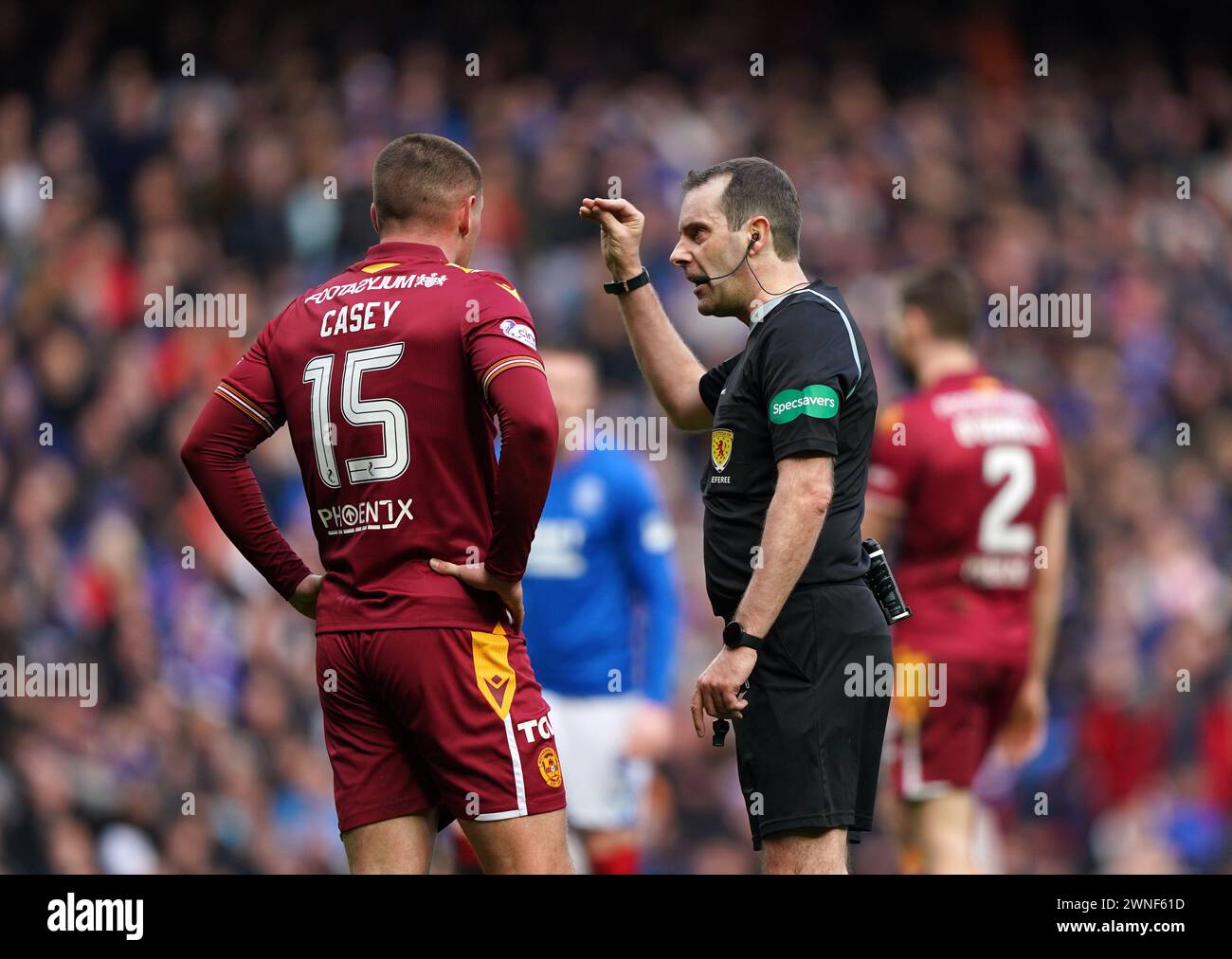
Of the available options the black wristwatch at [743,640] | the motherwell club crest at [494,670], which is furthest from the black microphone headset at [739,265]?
the motherwell club crest at [494,670]

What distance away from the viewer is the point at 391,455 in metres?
3.68

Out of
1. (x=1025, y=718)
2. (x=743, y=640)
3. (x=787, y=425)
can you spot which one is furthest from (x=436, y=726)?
(x=1025, y=718)

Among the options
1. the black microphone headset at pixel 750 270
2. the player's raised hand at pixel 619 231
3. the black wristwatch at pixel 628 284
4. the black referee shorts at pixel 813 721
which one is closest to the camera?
the black referee shorts at pixel 813 721

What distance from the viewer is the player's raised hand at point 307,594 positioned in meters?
3.97

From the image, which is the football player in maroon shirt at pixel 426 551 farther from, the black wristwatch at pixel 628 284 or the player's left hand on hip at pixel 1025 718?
the player's left hand on hip at pixel 1025 718

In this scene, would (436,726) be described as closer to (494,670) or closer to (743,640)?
(494,670)

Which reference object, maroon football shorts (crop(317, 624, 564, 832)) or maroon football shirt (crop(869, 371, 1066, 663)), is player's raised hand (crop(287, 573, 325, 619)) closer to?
maroon football shorts (crop(317, 624, 564, 832))

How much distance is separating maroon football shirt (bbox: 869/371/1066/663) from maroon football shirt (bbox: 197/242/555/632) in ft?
8.16

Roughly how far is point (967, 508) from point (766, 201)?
2.17 metres

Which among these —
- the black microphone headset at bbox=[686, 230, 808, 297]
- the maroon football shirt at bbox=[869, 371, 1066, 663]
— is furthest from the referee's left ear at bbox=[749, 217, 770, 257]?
the maroon football shirt at bbox=[869, 371, 1066, 663]

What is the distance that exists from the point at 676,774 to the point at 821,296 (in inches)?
190

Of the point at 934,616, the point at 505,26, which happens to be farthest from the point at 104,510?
the point at 934,616

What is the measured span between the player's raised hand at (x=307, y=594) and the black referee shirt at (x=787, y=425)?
953 mm

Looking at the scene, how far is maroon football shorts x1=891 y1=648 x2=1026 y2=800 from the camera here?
19.1ft
